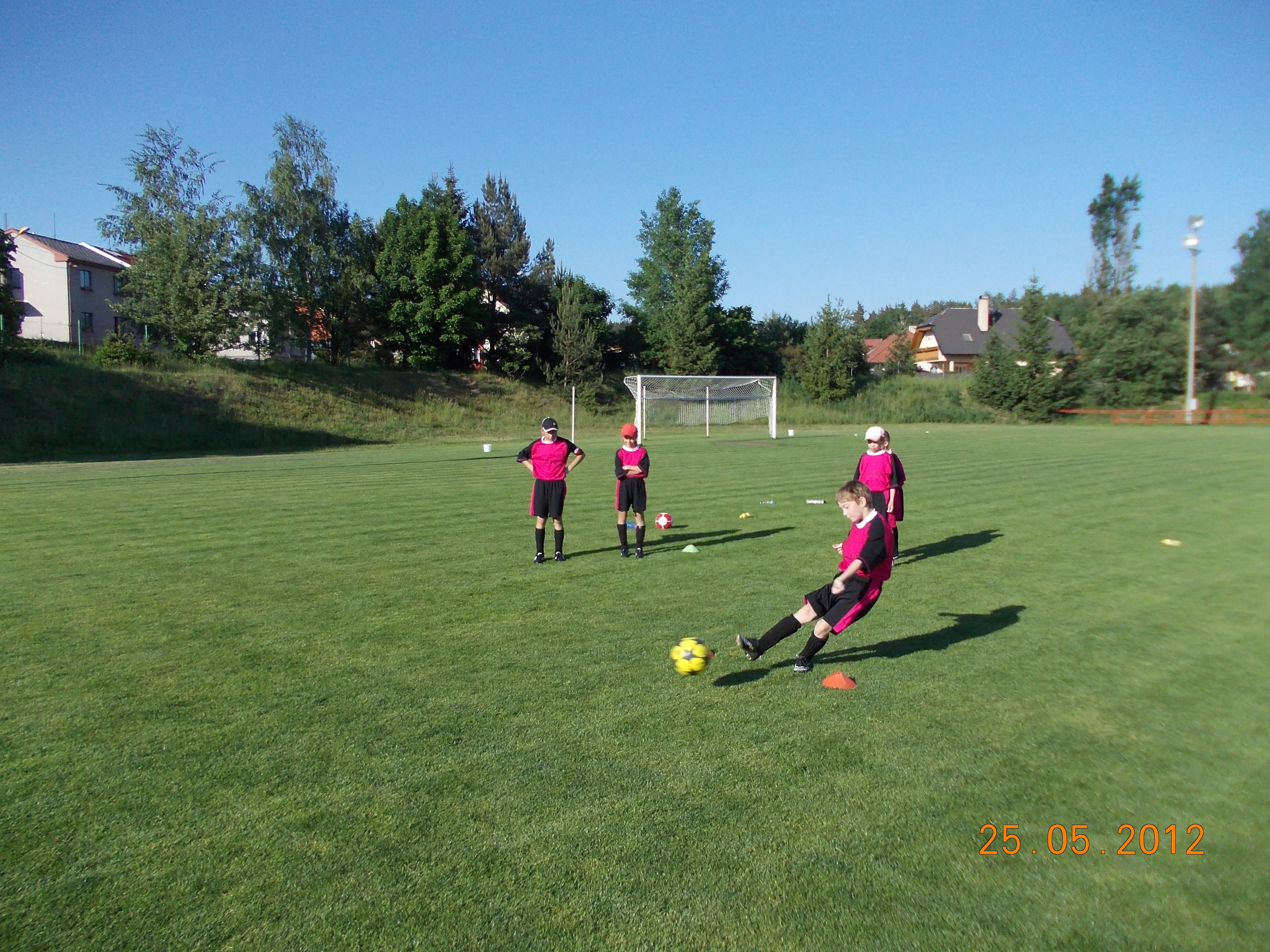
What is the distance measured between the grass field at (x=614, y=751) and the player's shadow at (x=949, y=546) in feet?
→ 0.57

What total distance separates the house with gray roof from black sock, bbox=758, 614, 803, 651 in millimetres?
72293

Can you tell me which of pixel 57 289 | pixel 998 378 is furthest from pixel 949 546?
pixel 57 289

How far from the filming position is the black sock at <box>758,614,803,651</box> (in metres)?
6.19

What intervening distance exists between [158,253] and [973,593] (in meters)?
42.5

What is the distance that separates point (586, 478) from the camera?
20969 millimetres

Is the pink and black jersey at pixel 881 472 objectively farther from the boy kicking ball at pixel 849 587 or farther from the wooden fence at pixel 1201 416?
the wooden fence at pixel 1201 416

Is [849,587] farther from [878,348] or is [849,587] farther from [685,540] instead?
[878,348]

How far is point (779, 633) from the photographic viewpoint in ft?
20.5

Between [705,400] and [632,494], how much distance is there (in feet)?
104

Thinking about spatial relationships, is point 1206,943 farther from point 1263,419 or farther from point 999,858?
point 1263,419

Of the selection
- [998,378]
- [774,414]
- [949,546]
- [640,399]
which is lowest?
[949,546]

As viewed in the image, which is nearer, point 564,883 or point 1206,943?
point 1206,943

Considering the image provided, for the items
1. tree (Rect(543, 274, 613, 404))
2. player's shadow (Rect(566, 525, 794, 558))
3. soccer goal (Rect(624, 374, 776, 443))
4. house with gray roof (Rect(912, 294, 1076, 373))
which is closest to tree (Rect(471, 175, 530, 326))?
tree (Rect(543, 274, 613, 404))

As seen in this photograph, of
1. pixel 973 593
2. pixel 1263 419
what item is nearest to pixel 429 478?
pixel 973 593
